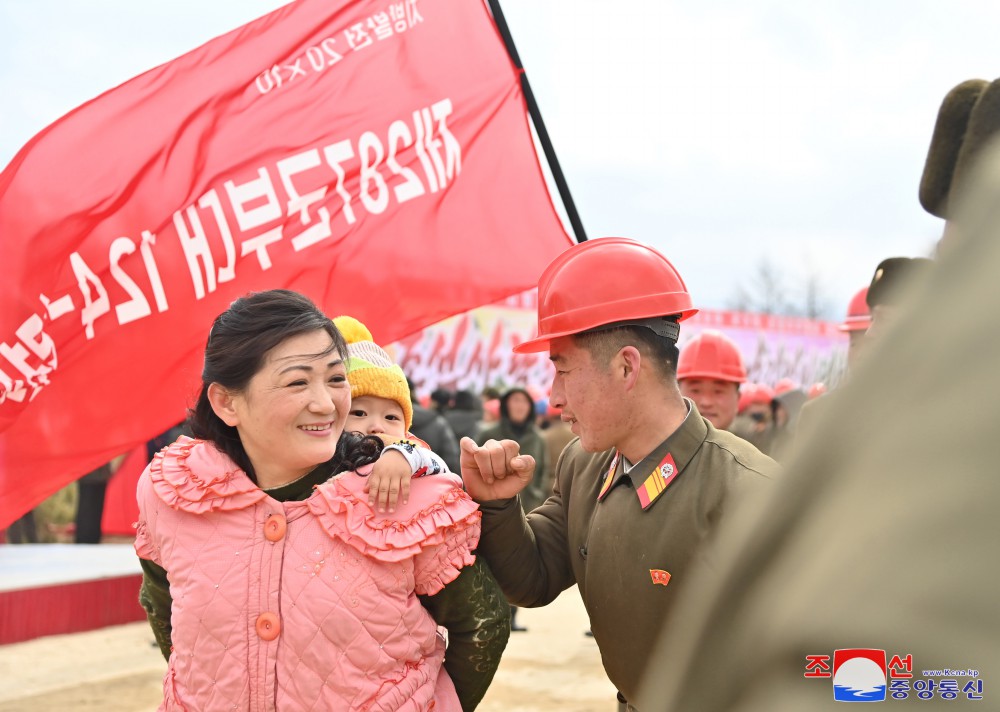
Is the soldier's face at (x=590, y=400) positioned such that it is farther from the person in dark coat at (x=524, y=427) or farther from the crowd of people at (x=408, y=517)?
the person in dark coat at (x=524, y=427)

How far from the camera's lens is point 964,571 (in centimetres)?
39

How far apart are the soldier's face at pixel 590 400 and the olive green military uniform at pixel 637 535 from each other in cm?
12

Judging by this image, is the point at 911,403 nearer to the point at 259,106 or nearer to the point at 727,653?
the point at 727,653

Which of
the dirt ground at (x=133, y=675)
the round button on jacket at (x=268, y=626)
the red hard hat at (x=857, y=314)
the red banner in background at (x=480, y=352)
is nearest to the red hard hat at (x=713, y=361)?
the red hard hat at (x=857, y=314)

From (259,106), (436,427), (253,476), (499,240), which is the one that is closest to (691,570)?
(253,476)

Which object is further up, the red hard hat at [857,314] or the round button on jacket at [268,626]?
the round button on jacket at [268,626]

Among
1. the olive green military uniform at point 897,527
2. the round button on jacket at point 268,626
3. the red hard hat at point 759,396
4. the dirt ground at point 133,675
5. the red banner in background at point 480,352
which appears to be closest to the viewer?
the olive green military uniform at point 897,527

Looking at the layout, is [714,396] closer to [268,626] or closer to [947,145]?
[268,626]

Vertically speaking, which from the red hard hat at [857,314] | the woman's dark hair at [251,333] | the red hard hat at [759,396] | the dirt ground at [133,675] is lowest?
the red hard hat at [759,396]

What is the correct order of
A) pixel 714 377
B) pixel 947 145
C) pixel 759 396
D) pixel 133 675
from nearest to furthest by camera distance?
1. pixel 947 145
2. pixel 714 377
3. pixel 133 675
4. pixel 759 396

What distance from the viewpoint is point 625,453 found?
2479mm

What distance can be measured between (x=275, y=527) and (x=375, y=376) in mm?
981

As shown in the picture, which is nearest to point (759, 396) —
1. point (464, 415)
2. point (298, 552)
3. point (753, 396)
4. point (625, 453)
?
point (753, 396)

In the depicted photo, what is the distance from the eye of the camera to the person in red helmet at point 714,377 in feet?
17.7
